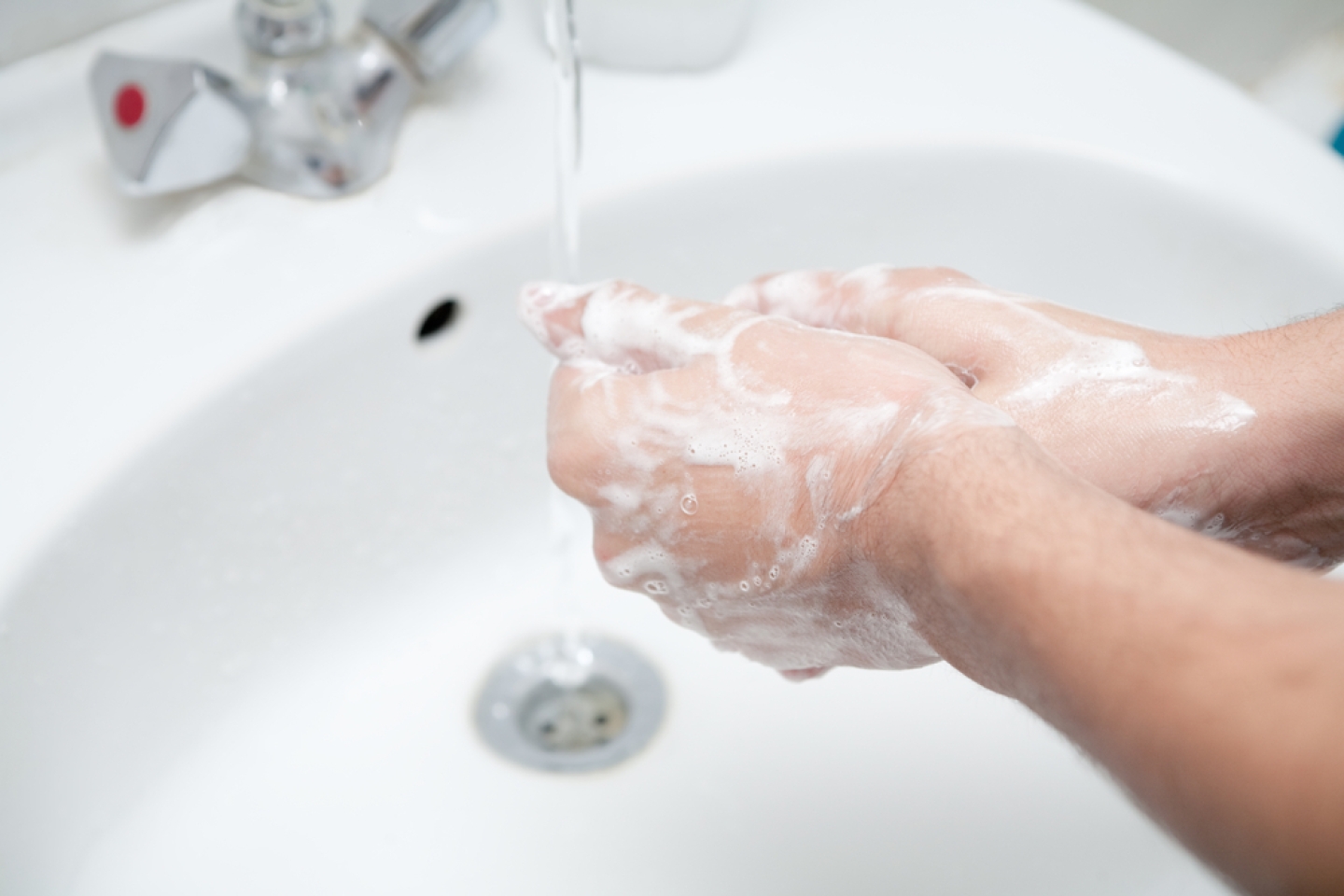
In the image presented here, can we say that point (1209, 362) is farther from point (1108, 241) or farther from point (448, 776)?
point (448, 776)

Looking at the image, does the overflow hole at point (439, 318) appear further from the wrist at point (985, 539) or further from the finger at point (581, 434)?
the wrist at point (985, 539)

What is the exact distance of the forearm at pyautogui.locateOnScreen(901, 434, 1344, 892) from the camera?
0.22 meters

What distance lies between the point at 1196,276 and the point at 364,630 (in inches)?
19.8

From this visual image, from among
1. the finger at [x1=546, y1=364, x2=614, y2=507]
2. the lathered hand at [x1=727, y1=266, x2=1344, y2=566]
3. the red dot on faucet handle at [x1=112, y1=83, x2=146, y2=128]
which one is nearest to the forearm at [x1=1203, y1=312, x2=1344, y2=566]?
the lathered hand at [x1=727, y1=266, x2=1344, y2=566]

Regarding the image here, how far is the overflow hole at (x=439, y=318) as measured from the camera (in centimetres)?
56

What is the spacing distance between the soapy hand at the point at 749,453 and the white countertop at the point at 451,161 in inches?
6.6

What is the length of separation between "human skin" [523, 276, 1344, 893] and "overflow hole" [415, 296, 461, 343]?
137 millimetres

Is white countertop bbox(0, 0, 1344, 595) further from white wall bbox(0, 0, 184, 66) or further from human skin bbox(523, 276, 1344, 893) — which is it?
human skin bbox(523, 276, 1344, 893)

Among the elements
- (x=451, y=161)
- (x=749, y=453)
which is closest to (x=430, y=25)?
(x=451, y=161)

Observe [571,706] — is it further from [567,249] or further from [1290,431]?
[1290,431]

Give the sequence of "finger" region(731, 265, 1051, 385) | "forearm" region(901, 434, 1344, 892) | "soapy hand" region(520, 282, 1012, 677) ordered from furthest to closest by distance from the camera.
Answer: "finger" region(731, 265, 1051, 385) → "soapy hand" region(520, 282, 1012, 677) → "forearm" region(901, 434, 1344, 892)

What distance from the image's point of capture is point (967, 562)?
295mm

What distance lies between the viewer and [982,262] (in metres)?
0.68

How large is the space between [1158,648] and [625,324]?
0.22 meters
